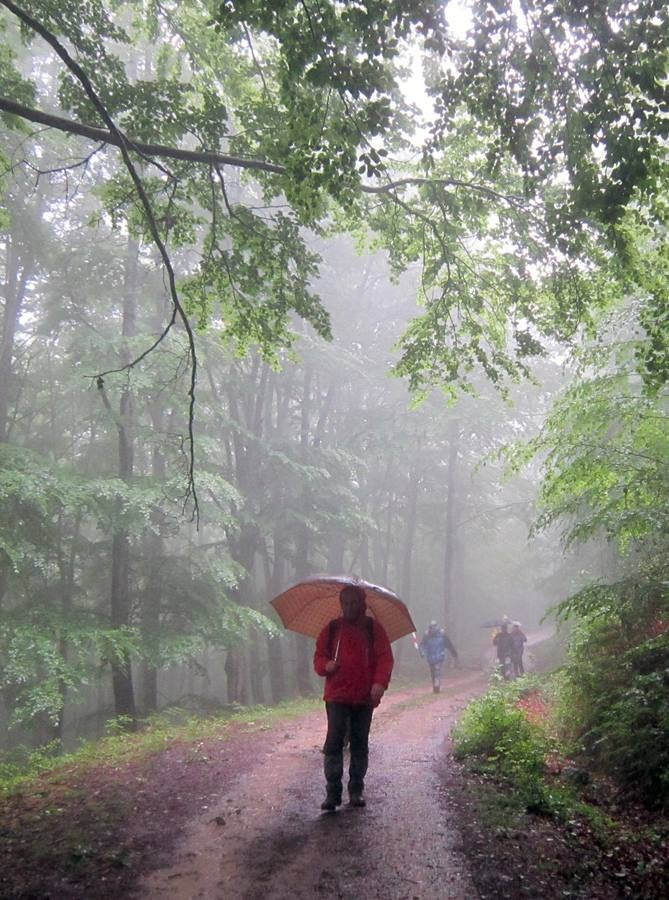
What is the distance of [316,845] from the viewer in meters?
4.45

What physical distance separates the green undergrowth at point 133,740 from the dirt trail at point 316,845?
2.35m

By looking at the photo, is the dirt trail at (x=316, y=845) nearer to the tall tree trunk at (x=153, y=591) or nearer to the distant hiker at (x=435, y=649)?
the tall tree trunk at (x=153, y=591)

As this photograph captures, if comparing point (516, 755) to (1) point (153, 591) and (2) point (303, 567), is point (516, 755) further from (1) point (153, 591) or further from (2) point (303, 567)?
(2) point (303, 567)

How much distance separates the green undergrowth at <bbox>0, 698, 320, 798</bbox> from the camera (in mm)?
7770

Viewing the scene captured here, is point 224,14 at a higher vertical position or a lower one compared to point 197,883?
higher

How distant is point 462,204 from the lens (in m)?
7.38

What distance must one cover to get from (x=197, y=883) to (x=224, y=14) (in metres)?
6.52

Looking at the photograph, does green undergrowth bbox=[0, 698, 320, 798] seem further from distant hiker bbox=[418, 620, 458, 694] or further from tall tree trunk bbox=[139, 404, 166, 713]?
distant hiker bbox=[418, 620, 458, 694]

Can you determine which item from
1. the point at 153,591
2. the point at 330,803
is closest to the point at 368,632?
the point at 330,803

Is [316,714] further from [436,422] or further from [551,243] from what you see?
[436,422]

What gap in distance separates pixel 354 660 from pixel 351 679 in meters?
0.16

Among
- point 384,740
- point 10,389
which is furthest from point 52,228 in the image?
point 384,740

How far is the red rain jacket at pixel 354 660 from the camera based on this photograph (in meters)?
5.23

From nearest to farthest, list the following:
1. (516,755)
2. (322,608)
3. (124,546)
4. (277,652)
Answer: (322,608), (516,755), (124,546), (277,652)
